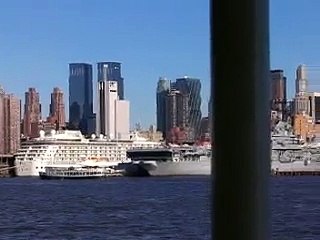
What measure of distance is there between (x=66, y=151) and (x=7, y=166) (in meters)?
11.1

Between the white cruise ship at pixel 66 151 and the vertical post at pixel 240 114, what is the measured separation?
6972 centimetres

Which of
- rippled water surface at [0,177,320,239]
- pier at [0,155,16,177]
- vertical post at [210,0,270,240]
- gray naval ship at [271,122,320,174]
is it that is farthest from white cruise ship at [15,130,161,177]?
vertical post at [210,0,270,240]

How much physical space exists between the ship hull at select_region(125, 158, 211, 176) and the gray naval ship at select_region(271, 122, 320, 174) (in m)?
6.31

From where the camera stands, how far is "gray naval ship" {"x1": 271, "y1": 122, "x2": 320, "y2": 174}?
6606cm

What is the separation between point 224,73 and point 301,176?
66.0 m

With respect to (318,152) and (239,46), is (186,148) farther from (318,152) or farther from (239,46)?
(239,46)

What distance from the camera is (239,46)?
232 centimetres

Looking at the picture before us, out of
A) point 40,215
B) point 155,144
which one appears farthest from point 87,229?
point 155,144

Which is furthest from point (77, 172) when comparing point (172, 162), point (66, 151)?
point (66, 151)

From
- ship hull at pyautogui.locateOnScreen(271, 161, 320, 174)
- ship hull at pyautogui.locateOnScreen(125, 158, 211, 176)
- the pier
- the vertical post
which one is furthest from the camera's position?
the pier

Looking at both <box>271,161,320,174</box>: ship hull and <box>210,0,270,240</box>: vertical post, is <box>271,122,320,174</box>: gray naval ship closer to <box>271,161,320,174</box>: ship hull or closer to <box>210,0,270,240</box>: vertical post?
<box>271,161,320,174</box>: ship hull

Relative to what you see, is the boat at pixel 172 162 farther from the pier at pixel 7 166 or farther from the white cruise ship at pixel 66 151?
the pier at pixel 7 166

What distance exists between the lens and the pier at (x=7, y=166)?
82.1 m

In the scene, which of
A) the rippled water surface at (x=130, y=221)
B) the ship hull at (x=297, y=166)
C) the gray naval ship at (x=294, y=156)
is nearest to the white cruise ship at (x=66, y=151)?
the gray naval ship at (x=294, y=156)
